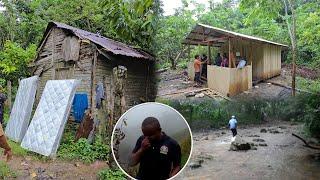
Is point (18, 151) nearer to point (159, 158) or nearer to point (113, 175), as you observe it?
point (113, 175)

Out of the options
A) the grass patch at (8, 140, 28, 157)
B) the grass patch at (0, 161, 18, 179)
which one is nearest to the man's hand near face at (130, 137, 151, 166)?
the grass patch at (0, 161, 18, 179)

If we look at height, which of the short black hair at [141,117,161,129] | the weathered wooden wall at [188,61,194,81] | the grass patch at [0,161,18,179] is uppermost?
the weathered wooden wall at [188,61,194,81]

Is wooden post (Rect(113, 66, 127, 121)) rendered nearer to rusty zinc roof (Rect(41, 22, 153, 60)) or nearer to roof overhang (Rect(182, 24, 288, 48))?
rusty zinc roof (Rect(41, 22, 153, 60))

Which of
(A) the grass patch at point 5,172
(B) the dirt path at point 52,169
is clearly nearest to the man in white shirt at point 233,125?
(B) the dirt path at point 52,169

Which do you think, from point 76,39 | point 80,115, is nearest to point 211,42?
point 76,39

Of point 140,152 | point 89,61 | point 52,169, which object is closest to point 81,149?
point 52,169

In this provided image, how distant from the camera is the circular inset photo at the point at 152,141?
1321 mm

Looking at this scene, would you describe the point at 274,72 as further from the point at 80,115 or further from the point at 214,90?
the point at 80,115

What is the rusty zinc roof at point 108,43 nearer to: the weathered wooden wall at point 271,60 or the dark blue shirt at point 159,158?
the weathered wooden wall at point 271,60

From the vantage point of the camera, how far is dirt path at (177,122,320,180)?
164cm

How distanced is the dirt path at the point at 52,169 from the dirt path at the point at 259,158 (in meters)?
1.15

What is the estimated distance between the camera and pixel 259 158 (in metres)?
1.67

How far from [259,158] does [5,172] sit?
7.23 ft

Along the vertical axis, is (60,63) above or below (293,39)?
below
